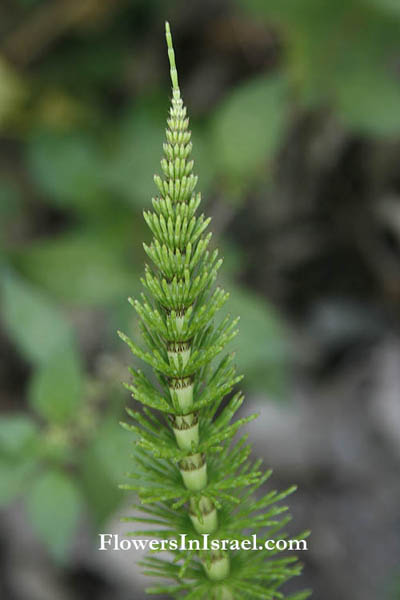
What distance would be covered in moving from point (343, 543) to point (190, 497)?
7.23 ft

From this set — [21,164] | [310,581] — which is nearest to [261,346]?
[310,581]

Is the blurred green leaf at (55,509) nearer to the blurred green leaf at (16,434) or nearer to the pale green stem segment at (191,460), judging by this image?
the blurred green leaf at (16,434)

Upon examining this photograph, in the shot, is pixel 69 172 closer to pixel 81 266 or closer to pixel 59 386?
pixel 81 266

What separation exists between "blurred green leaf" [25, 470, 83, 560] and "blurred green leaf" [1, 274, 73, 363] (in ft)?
1.55

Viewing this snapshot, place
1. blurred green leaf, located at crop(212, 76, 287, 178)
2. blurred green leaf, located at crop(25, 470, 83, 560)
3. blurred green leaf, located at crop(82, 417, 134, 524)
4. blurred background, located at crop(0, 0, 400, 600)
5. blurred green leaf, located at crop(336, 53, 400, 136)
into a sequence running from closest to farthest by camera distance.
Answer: blurred green leaf, located at crop(25, 470, 83, 560) → blurred green leaf, located at crop(82, 417, 134, 524) → blurred background, located at crop(0, 0, 400, 600) → blurred green leaf, located at crop(336, 53, 400, 136) → blurred green leaf, located at crop(212, 76, 287, 178)

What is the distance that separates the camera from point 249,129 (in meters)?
3.02

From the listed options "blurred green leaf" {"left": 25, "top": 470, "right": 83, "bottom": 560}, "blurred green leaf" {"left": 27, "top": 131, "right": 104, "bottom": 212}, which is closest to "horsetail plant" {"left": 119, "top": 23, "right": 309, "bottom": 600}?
"blurred green leaf" {"left": 25, "top": 470, "right": 83, "bottom": 560}

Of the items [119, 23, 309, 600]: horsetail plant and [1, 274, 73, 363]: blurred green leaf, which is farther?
[1, 274, 73, 363]: blurred green leaf

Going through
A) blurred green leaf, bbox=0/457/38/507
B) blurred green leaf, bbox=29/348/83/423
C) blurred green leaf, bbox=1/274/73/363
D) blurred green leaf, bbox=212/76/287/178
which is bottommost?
blurred green leaf, bbox=0/457/38/507

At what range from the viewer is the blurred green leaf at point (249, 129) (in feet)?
9.85

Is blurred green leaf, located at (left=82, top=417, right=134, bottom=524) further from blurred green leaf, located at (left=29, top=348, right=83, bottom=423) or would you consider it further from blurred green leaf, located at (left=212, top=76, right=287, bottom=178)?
blurred green leaf, located at (left=212, top=76, right=287, bottom=178)

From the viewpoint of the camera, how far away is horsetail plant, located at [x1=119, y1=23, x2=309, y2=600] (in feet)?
2.23

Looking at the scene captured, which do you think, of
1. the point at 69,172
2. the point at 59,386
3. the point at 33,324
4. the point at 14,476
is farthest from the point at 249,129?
the point at 14,476

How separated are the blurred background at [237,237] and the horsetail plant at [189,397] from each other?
58.0 inches
